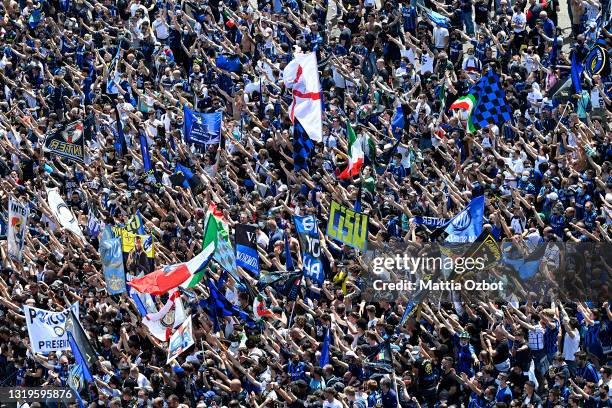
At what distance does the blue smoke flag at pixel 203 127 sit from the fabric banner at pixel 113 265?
4.12 meters

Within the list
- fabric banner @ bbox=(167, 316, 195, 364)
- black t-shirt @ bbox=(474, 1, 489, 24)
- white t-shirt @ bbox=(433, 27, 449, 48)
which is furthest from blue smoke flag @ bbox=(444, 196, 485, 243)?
black t-shirt @ bbox=(474, 1, 489, 24)

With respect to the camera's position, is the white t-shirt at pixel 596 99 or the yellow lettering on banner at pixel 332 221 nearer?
the yellow lettering on banner at pixel 332 221

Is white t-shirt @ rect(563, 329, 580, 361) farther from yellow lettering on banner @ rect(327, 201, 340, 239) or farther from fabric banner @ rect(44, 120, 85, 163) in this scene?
fabric banner @ rect(44, 120, 85, 163)

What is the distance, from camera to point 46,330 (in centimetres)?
2872

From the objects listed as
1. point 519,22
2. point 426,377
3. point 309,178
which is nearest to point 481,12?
point 519,22

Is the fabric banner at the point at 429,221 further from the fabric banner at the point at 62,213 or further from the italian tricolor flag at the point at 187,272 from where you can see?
the fabric banner at the point at 62,213

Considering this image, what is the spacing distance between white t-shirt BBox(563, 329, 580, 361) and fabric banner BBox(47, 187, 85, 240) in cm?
915

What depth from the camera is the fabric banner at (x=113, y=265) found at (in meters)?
29.8

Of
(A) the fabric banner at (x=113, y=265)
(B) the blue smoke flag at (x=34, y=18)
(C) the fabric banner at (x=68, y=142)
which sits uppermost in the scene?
(B) the blue smoke flag at (x=34, y=18)

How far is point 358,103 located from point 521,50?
9.14 feet

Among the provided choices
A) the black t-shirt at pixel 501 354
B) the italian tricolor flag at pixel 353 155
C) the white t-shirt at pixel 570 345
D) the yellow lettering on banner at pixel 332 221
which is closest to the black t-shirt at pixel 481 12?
the italian tricolor flag at pixel 353 155

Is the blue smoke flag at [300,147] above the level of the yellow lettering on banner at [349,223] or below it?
above

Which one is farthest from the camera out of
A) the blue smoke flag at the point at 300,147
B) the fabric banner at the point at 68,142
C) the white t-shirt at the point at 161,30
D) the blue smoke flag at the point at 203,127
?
the white t-shirt at the point at 161,30

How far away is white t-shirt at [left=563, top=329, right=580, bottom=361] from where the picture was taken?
86.5ft
